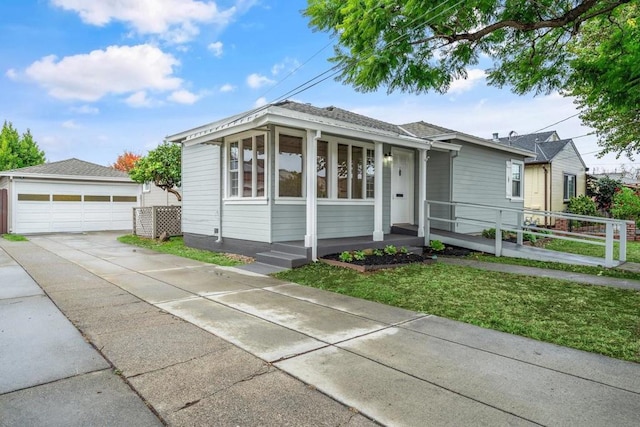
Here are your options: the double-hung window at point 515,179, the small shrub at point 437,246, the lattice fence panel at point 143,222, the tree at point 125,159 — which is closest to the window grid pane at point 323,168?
the small shrub at point 437,246

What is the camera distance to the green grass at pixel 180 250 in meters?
8.90

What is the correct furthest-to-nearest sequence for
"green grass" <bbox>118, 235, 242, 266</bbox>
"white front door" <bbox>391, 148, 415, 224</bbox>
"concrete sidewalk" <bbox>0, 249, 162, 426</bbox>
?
"white front door" <bbox>391, 148, 415, 224</bbox>
"green grass" <bbox>118, 235, 242, 266</bbox>
"concrete sidewalk" <bbox>0, 249, 162, 426</bbox>

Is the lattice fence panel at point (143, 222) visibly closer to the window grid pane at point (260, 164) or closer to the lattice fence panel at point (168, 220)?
the lattice fence panel at point (168, 220)

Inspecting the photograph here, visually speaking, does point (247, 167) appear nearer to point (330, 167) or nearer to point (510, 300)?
point (330, 167)

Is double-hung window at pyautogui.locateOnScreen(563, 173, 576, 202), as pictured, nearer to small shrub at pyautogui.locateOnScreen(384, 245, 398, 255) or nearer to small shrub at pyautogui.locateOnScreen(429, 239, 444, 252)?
small shrub at pyautogui.locateOnScreen(429, 239, 444, 252)

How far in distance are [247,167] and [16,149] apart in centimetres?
3016

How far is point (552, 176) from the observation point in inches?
749

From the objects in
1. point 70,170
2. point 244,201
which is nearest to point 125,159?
point 70,170

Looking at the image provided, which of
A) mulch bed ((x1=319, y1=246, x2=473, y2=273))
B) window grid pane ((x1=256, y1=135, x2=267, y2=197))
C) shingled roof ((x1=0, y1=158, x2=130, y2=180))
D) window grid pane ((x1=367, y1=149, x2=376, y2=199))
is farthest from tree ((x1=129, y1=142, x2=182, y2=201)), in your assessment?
mulch bed ((x1=319, y1=246, x2=473, y2=273))

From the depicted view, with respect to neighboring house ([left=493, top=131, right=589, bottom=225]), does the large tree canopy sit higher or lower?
higher

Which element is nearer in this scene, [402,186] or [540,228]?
[540,228]

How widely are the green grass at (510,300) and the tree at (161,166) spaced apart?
8791mm

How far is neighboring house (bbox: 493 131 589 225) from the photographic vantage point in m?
19.0

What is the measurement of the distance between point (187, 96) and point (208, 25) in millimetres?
9565
